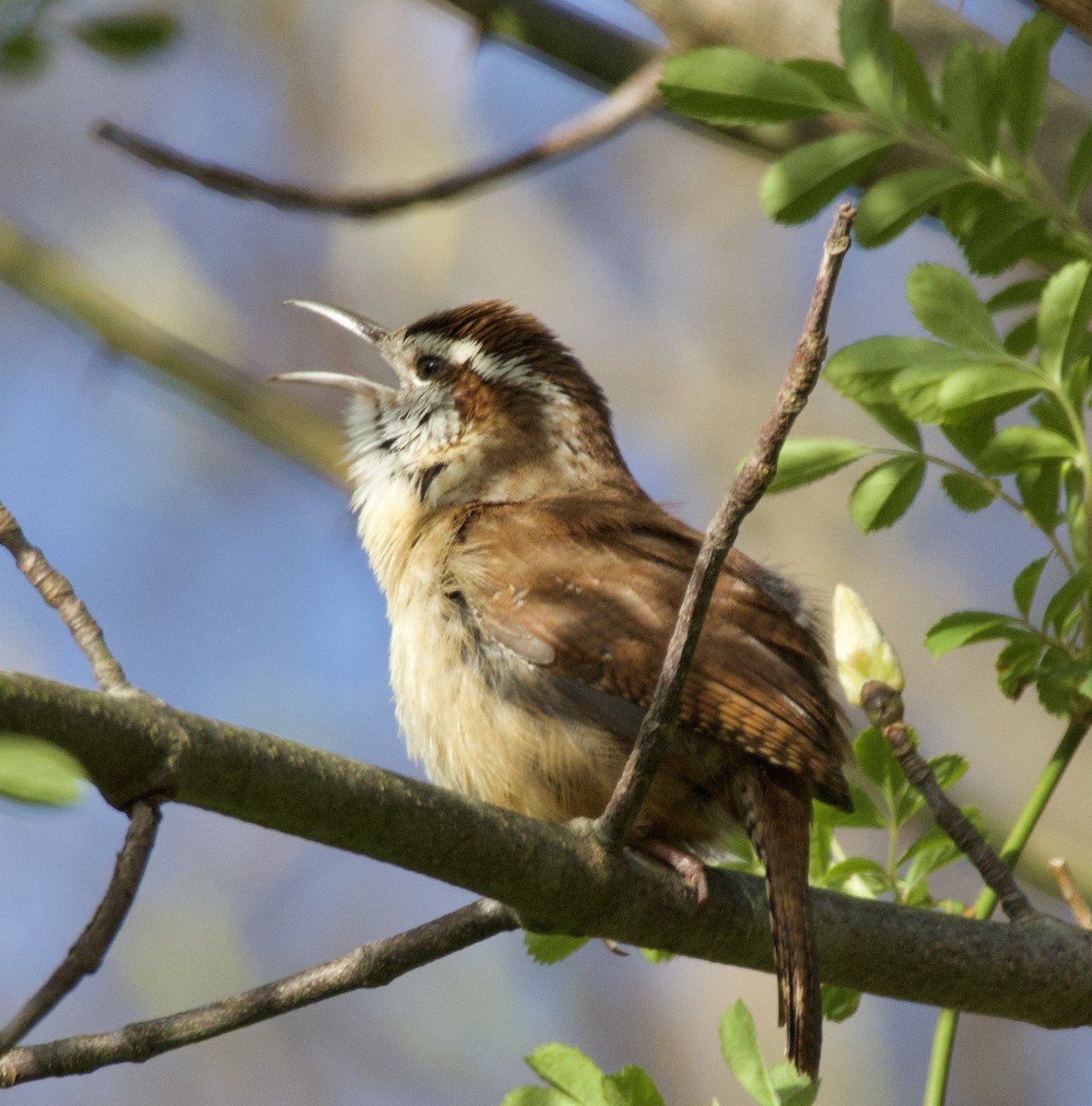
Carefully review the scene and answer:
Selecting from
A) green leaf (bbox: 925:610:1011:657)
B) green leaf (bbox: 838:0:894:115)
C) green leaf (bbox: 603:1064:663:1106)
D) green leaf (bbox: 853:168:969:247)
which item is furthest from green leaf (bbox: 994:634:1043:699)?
green leaf (bbox: 603:1064:663:1106)

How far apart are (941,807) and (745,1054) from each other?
0.68m

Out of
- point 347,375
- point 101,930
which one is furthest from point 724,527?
point 347,375

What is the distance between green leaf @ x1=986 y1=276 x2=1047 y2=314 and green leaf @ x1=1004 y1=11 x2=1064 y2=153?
344 millimetres

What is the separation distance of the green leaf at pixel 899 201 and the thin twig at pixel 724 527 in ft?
2.40

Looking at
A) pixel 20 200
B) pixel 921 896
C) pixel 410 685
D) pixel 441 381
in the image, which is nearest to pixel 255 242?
pixel 20 200

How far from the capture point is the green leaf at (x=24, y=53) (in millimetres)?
2701

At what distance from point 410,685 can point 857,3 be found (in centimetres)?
159

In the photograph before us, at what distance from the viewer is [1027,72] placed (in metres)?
2.71

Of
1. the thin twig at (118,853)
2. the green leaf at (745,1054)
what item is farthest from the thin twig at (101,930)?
the green leaf at (745,1054)

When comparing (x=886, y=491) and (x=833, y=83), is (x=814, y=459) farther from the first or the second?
(x=833, y=83)

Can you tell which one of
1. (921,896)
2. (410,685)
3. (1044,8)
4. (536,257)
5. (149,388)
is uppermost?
(536,257)

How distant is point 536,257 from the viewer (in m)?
8.41

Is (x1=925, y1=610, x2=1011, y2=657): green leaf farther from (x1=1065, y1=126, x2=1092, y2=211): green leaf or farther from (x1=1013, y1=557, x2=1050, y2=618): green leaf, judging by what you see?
(x1=1065, y1=126, x2=1092, y2=211): green leaf

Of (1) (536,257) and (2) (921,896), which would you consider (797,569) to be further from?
(2) (921,896)
